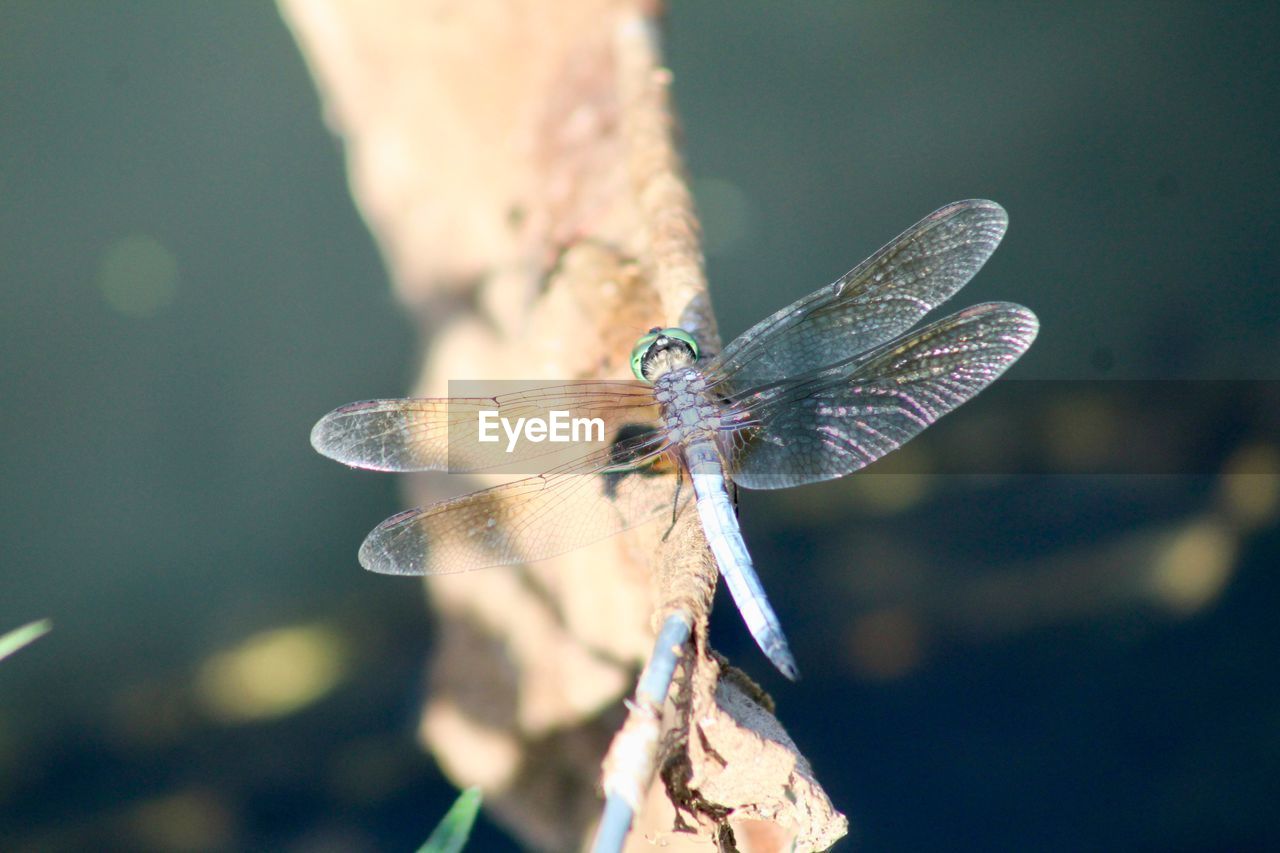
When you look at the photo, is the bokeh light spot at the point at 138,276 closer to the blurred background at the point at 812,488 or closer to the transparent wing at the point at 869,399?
the blurred background at the point at 812,488

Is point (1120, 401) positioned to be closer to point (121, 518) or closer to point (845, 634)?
point (845, 634)

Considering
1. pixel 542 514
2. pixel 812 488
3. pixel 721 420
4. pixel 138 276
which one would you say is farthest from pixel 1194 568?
pixel 138 276

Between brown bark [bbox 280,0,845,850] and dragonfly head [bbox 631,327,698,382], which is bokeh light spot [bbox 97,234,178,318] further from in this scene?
dragonfly head [bbox 631,327,698,382]

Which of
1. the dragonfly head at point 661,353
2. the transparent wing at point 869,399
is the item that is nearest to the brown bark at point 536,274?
the dragonfly head at point 661,353

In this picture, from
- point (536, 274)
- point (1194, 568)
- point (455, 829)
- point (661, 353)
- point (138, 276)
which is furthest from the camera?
point (138, 276)

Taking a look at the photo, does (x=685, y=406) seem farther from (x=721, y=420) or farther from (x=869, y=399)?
(x=869, y=399)

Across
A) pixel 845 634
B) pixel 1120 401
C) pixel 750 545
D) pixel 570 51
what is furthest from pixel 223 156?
pixel 1120 401
